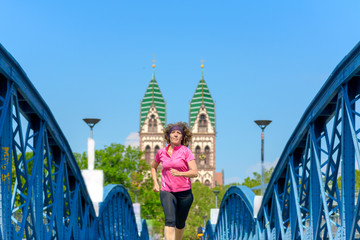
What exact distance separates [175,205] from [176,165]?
0.60m

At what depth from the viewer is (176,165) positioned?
11.0 metres

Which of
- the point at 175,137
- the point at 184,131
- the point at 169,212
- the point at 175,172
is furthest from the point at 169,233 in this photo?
the point at 184,131

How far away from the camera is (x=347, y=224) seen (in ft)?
41.0

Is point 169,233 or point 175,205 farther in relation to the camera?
point 175,205

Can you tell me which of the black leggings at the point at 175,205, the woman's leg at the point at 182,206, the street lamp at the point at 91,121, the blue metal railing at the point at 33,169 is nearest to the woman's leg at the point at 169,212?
the black leggings at the point at 175,205

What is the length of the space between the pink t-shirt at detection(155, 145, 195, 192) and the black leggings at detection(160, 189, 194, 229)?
0.09 meters

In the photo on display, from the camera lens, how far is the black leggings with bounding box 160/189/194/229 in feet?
36.3

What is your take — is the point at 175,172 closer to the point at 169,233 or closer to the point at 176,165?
the point at 176,165

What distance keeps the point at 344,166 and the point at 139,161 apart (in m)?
61.2

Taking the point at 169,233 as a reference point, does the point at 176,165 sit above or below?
above

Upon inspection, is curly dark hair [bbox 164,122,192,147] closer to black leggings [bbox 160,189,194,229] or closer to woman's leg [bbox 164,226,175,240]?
black leggings [bbox 160,189,194,229]

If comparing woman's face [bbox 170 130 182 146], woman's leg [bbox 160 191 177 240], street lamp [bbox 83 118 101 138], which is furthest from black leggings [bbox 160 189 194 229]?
street lamp [bbox 83 118 101 138]

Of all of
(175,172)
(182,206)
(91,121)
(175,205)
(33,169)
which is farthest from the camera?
(91,121)

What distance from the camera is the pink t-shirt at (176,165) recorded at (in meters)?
11.0
